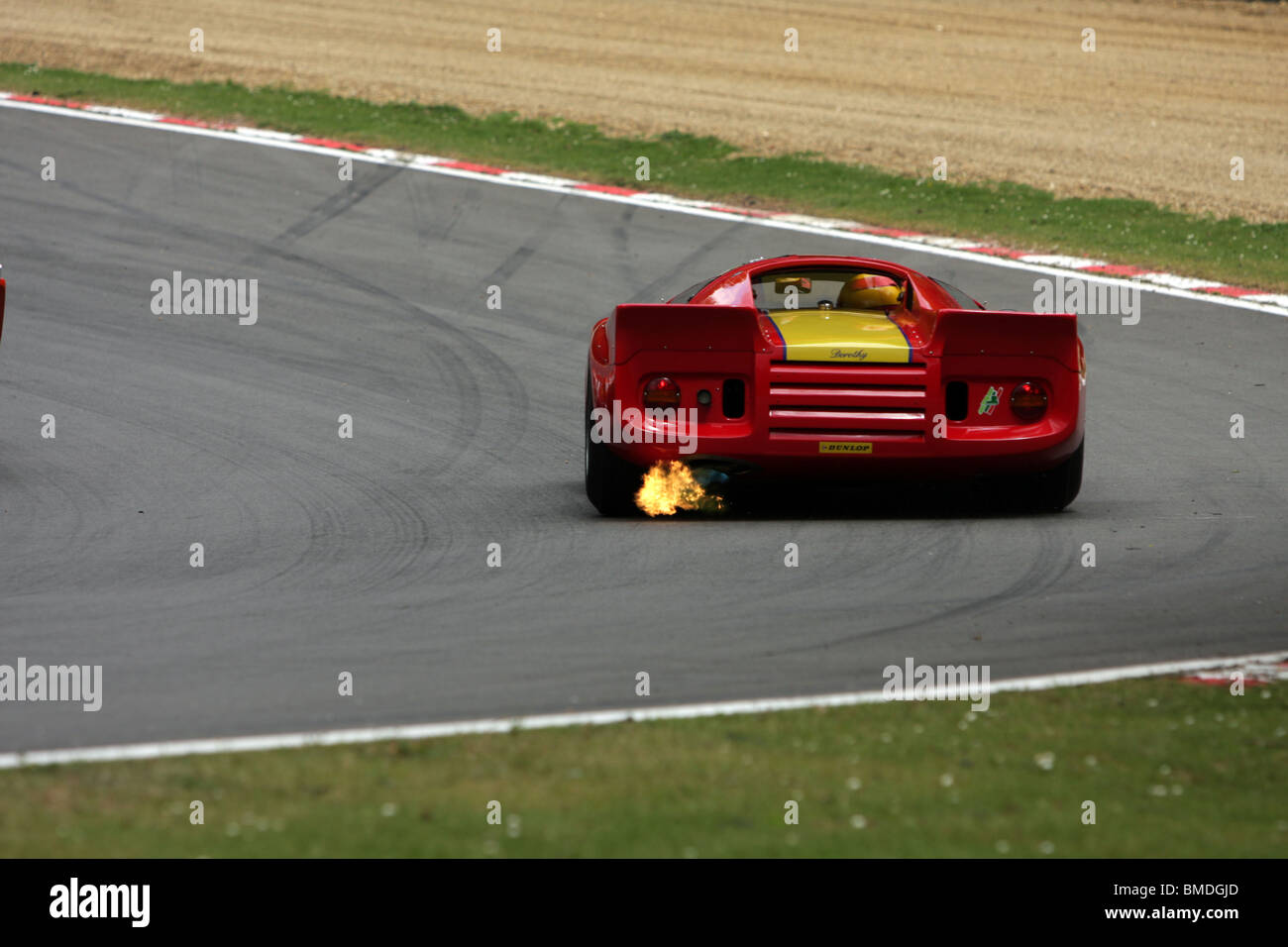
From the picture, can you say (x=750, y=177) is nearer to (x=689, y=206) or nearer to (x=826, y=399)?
(x=689, y=206)

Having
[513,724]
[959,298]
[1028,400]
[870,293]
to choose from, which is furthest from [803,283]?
[513,724]

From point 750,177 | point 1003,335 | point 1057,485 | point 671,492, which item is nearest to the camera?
point 1003,335

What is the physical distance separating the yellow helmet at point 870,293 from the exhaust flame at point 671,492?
1.41m

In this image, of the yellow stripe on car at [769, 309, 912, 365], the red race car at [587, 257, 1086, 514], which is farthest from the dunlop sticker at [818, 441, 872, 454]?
the yellow stripe on car at [769, 309, 912, 365]

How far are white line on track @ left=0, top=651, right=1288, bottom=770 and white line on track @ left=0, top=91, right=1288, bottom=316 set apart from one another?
9032mm

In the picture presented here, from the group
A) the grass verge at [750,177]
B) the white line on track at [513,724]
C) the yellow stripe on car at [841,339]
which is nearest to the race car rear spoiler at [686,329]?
the yellow stripe on car at [841,339]

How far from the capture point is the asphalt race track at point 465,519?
6.75 m

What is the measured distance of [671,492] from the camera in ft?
30.0

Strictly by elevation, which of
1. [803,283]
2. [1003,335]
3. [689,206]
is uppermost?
[689,206]

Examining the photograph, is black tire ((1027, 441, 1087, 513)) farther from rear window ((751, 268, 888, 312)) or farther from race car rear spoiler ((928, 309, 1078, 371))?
rear window ((751, 268, 888, 312))

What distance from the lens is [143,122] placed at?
21453 millimetres

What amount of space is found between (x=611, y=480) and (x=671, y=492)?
0.98 ft

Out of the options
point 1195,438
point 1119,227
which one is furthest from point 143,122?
point 1195,438

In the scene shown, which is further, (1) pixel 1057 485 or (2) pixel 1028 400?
(1) pixel 1057 485
